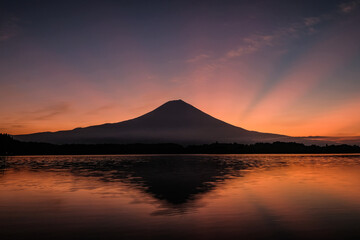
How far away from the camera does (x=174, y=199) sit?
20.8 metres

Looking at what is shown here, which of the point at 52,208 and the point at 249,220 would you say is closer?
the point at 249,220

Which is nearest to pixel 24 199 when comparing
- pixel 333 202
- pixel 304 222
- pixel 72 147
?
pixel 304 222

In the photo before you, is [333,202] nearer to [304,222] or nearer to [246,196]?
[246,196]

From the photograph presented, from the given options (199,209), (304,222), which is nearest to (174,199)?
(199,209)

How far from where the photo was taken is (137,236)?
1220cm

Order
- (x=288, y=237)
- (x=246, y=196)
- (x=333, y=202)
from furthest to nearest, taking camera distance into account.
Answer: (x=246, y=196) < (x=333, y=202) < (x=288, y=237)

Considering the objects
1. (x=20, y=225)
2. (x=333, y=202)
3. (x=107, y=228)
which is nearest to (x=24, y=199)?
(x=20, y=225)

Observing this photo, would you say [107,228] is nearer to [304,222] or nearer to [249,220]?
[249,220]

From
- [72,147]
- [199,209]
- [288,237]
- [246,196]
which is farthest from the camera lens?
[72,147]

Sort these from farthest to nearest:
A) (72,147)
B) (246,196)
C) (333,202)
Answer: (72,147) < (246,196) < (333,202)

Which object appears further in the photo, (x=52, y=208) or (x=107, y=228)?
(x=52, y=208)

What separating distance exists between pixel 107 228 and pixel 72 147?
194 m

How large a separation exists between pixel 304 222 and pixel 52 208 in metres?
11.9

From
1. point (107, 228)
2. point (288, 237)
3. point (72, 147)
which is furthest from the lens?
point (72, 147)
